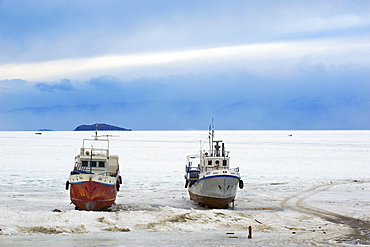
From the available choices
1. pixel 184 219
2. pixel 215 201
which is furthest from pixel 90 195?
pixel 215 201

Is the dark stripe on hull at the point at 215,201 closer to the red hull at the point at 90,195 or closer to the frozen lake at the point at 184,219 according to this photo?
the frozen lake at the point at 184,219

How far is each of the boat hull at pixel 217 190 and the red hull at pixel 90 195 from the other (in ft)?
26.1

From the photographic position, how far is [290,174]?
242 feet

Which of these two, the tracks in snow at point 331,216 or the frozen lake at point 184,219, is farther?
the tracks in snow at point 331,216

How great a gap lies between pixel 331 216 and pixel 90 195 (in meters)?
17.5

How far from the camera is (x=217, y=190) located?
39188 millimetres

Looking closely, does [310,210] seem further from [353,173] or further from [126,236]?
[353,173]

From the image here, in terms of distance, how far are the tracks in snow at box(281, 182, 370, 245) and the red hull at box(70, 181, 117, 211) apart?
47.9ft

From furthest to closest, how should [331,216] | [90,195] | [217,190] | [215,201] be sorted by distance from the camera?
[215,201] → [217,190] → [90,195] → [331,216]

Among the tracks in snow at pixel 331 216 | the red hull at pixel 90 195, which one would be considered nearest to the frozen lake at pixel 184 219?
the tracks in snow at pixel 331 216

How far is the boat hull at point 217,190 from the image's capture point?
128 feet

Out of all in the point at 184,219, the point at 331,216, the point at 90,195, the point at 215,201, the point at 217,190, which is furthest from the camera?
the point at 215,201

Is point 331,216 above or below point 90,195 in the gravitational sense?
below

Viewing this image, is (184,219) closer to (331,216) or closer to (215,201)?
(215,201)
